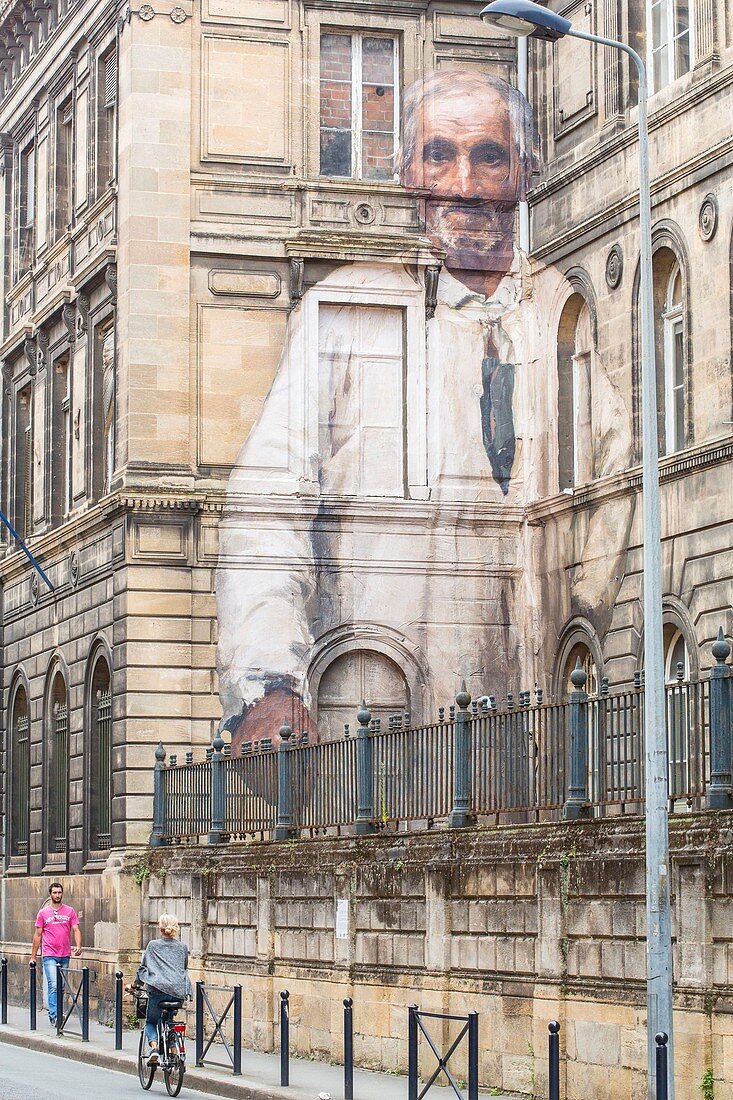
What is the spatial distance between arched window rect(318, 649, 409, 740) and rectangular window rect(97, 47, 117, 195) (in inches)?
371

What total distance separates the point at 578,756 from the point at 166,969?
17.1 ft

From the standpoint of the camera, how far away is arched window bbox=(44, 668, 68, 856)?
39.4 metres

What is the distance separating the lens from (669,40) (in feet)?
102

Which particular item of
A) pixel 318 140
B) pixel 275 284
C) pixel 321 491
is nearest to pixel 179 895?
pixel 321 491

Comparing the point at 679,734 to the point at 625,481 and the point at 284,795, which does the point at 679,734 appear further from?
the point at 625,481

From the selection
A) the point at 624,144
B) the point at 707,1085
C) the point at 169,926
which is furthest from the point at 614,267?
the point at 707,1085

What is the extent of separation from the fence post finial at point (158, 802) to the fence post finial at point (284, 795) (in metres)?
5.62

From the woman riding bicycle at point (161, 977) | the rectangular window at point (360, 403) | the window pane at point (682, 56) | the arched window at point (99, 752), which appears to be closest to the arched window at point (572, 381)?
the rectangular window at point (360, 403)

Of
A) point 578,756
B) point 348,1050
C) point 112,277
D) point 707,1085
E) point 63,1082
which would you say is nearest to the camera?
point 707,1085

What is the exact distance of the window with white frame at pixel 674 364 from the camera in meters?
30.5

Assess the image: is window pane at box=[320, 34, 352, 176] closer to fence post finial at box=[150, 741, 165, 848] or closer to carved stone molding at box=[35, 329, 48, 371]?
carved stone molding at box=[35, 329, 48, 371]

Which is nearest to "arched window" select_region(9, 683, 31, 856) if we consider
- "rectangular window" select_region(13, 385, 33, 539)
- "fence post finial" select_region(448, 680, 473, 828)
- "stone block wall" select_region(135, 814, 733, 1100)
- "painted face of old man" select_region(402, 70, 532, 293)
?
"rectangular window" select_region(13, 385, 33, 539)

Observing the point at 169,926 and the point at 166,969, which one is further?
the point at 169,926

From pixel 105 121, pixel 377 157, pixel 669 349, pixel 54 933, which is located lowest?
pixel 54 933
